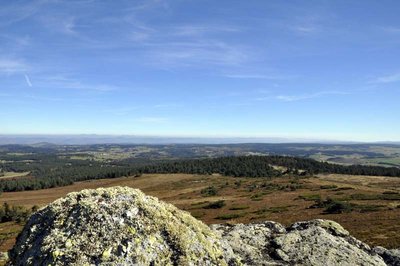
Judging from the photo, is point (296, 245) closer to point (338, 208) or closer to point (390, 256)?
point (390, 256)

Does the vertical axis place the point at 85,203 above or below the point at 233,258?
above

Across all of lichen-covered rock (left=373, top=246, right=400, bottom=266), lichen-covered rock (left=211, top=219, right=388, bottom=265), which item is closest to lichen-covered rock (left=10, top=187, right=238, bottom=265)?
lichen-covered rock (left=211, top=219, right=388, bottom=265)

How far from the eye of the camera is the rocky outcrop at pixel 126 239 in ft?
27.2

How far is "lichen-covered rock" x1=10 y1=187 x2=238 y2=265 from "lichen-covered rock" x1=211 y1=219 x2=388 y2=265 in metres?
1.54

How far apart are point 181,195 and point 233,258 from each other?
414 feet

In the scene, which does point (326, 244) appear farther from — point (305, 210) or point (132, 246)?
point (305, 210)

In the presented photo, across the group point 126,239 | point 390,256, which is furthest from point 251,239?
point 126,239

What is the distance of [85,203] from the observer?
365 inches

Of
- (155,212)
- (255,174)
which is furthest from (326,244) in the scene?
(255,174)

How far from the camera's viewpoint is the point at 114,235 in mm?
8547

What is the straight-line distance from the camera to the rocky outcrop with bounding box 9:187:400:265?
8.28 m

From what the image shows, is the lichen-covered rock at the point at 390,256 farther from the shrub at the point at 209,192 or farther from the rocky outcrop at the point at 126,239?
the shrub at the point at 209,192

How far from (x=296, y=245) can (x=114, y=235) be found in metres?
5.77

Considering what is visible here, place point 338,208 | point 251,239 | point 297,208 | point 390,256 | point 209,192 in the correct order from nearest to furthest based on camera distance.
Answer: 1. point 251,239
2. point 390,256
3. point 338,208
4. point 297,208
5. point 209,192
